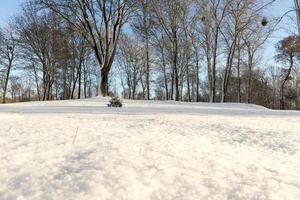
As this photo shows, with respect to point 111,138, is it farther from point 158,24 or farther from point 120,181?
point 158,24

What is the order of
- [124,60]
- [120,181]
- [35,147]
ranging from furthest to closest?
[124,60], [35,147], [120,181]

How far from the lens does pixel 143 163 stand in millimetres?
4195

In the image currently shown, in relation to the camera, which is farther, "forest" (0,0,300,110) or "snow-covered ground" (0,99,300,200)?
"forest" (0,0,300,110)

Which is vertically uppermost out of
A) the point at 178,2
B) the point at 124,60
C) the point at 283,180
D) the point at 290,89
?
the point at 178,2

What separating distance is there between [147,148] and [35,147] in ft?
6.76

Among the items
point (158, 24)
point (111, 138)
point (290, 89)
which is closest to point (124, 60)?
point (158, 24)

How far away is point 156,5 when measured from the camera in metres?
22.2

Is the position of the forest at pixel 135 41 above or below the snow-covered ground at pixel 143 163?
above

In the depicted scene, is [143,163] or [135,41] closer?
[143,163]

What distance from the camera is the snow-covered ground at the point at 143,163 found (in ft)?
11.0

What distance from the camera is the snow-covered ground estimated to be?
3.37 metres

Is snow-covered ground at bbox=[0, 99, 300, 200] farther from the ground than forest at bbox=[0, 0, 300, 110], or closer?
closer

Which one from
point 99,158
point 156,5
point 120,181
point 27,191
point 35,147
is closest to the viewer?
point 27,191

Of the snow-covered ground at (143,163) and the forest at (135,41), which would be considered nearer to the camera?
the snow-covered ground at (143,163)
